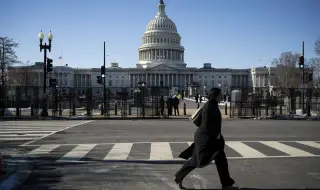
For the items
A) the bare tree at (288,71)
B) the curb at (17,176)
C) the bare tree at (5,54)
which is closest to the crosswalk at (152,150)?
the curb at (17,176)

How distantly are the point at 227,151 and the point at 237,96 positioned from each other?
22745 millimetres

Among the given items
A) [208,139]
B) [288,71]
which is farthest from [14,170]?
[288,71]

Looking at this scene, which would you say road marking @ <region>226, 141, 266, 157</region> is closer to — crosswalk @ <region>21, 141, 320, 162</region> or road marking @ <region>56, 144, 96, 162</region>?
crosswalk @ <region>21, 141, 320, 162</region>

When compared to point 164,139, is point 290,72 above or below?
above

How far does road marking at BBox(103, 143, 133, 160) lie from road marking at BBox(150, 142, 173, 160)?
0.80 meters

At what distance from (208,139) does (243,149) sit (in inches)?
217

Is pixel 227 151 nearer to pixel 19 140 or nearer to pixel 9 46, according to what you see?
pixel 19 140

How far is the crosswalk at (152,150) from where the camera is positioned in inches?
414

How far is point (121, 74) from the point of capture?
158 metres

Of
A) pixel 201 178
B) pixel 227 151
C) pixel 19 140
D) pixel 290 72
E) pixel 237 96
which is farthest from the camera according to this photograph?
pixel 290 72

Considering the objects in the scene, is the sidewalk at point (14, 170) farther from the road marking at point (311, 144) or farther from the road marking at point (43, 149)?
the road marking at point (311, 144)

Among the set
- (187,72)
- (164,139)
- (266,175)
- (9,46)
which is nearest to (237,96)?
(164,139)

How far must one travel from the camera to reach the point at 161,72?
15012 centimetres

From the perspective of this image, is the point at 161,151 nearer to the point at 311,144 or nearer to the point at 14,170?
the point at 14,170
